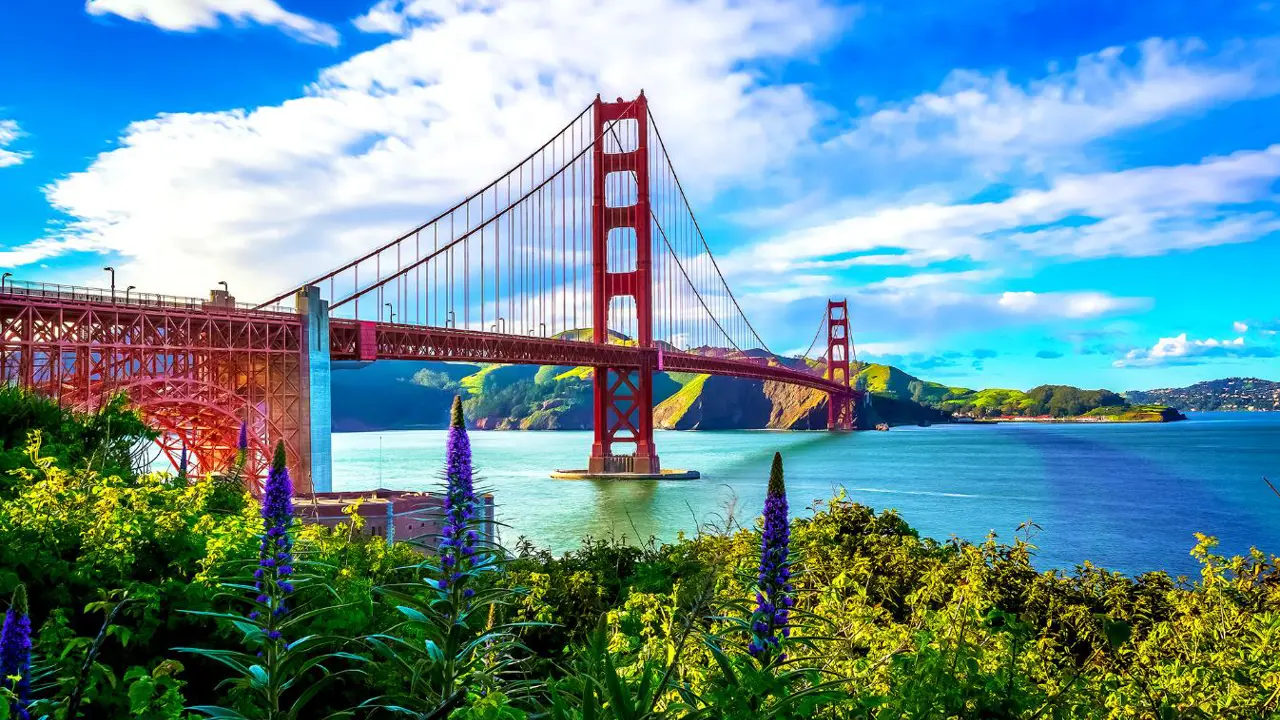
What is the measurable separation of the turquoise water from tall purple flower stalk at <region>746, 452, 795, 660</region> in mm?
5911

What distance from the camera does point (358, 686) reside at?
4.46 meters

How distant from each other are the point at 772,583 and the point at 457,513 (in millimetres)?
937

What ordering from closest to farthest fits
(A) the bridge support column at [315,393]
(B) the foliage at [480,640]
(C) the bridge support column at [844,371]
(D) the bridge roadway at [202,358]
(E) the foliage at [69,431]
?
(B) the foliage at [480,640] < (E) the foliage at [69,431] < (D) the bridge roadway at [202,358] < (A) the bridge support column at [315,393] < (C) the bridge support column at [844,371]

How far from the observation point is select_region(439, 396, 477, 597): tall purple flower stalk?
246cm

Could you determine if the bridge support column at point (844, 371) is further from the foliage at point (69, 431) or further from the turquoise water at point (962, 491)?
the foliage at point (69, 431)

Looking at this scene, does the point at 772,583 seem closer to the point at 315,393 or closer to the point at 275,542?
the point at 275,542

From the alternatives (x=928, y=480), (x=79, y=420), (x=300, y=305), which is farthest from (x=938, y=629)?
(x=928, y=480)

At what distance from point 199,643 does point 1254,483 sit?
5693 cm

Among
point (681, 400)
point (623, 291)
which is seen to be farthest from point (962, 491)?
point (681, 400)

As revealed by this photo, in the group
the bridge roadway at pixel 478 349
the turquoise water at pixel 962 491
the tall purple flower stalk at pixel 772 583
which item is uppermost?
the bridge roadway at pixel 478 349

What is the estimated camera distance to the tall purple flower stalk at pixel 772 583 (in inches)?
102

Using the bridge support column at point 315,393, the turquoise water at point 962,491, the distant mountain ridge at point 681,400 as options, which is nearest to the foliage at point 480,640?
the turquoise water at point 962,491

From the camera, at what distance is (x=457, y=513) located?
2.50m

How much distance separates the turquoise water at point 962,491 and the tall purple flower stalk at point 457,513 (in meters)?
6.17
